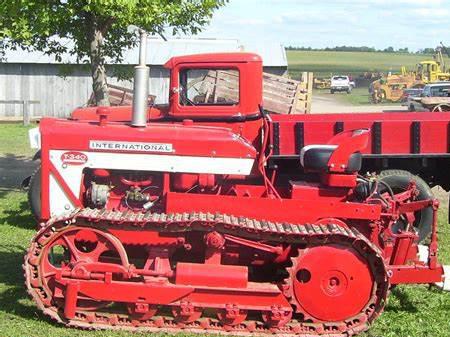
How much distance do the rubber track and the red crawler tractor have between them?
→ 0.5 inches

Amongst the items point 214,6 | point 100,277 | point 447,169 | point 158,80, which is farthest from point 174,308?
point 158,80

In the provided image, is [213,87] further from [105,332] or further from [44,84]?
[44,84]

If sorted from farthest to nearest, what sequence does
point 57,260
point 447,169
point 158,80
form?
point 158,80 → point 447,169 → point 57,260

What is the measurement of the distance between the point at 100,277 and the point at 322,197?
216 centimetres

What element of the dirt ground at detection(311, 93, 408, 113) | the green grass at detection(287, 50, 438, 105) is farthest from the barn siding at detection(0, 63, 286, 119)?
the green grass at detection(287, 50, 438, 105)

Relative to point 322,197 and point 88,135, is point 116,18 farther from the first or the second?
point 322,197

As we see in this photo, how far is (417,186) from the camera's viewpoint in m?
9.82

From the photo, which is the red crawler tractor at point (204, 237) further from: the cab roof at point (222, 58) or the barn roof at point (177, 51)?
the barn roof at point (177, 51)

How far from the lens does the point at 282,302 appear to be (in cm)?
605

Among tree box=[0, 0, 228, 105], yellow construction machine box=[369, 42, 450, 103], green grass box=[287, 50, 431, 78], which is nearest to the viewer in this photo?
tree box=[0, 0, 228, 105]

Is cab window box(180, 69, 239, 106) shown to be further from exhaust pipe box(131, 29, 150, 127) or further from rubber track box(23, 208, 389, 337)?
rubber track box(23, 208, 389, 337)

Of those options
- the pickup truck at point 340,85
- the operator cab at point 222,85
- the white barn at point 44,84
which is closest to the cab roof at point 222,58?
the operator cab at point 222,85

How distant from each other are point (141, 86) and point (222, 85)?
2.46m

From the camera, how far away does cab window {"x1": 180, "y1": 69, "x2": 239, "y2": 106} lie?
841 cm
